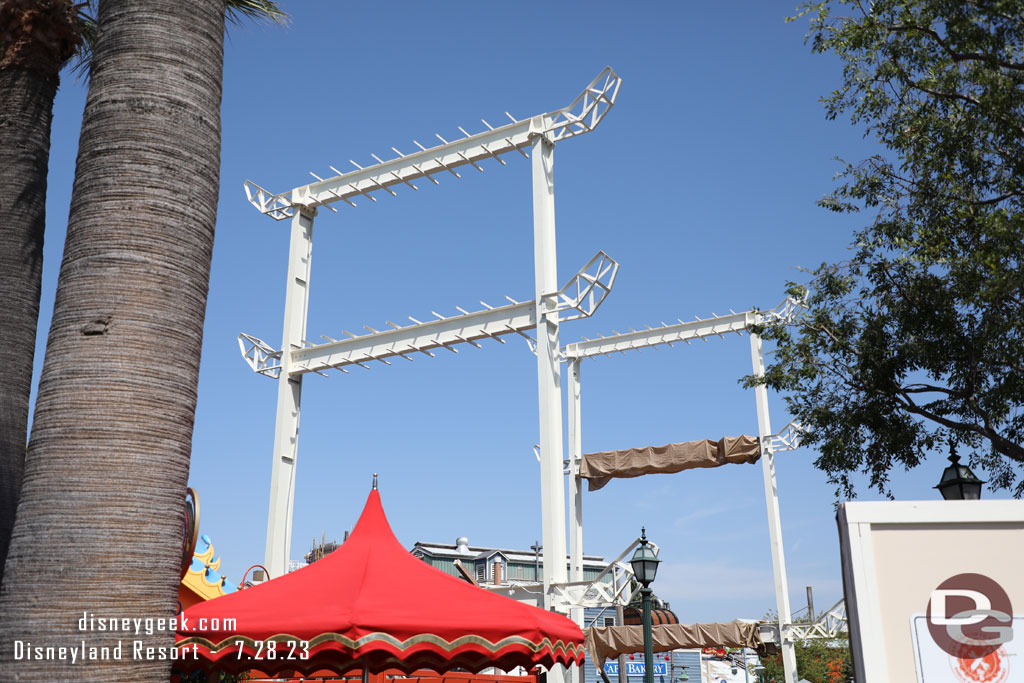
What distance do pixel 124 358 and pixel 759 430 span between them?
20710mm

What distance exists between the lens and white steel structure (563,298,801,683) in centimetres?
2245

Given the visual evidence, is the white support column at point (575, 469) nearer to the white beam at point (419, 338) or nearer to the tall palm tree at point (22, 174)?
the white beam at point (419, 338)

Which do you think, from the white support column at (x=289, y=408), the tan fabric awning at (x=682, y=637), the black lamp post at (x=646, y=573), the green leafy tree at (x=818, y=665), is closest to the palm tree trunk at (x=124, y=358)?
the black lamp post at (x=646, y=573)

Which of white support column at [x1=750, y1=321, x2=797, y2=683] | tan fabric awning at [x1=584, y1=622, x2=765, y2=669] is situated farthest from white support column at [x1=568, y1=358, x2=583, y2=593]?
white support column at [x1=750, y1=321, x2=797, y2=683]

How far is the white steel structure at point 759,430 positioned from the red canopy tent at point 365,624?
573 inches

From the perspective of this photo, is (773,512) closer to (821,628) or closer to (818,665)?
(821,628)

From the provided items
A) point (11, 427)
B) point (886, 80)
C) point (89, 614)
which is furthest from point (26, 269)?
point (886, 80)

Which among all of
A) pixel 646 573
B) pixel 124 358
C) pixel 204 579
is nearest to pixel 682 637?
pixel 646 573

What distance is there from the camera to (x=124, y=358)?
5703 mm

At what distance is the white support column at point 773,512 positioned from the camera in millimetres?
22453

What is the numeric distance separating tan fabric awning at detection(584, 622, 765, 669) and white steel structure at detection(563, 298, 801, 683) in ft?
3.23

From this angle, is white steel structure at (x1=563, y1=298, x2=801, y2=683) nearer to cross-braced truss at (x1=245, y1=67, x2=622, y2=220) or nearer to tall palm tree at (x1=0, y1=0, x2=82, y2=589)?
cross-braced truss at (x1=245, y1=67, x2=622, y2=220)

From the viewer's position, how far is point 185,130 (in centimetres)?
646

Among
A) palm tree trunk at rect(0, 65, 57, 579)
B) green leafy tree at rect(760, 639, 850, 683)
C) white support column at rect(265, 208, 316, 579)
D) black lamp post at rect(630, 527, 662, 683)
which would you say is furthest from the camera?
green leafy tree at rect(760, 639, 850, 683)
